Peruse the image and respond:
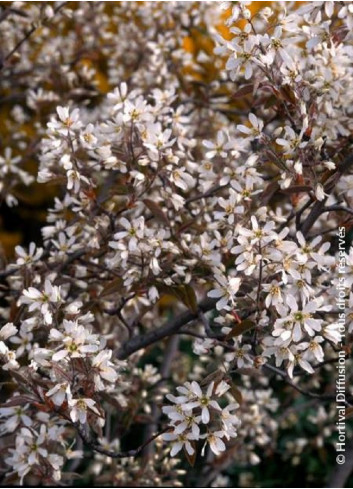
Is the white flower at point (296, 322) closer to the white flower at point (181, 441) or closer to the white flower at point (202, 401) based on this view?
the white flower at point (202, 401)

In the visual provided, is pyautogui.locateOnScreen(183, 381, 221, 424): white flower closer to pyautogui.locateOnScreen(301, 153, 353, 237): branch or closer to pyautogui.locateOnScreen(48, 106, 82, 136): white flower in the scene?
pyautogui.locateOnScreen(301, 153, 353, 237): branch

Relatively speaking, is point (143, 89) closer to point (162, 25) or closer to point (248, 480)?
point (162, 25)

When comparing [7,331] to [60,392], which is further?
[7,331]

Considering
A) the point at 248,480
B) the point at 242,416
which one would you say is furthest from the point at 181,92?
the point at 248,480

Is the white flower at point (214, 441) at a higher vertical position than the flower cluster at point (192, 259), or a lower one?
lower

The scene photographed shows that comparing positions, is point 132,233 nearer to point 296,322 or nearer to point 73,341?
point 73,341

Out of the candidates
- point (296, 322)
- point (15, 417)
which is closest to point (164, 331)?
point (15, 417)

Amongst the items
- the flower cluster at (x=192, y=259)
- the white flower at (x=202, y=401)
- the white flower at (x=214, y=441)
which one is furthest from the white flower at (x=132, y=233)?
the white flower at (x=214, y=441)

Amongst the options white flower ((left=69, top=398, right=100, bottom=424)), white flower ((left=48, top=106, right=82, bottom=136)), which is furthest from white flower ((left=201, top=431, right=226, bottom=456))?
white flower ((left=48, top=106, right=82, bottom=136))
